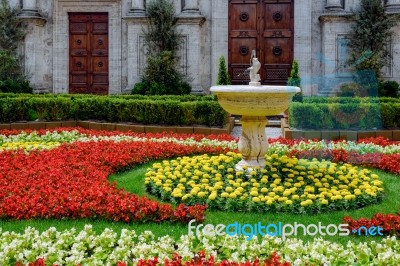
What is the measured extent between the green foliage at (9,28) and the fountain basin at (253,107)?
39.0 ft

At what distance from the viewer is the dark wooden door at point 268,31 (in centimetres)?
1748

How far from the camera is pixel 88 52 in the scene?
59.9 ft

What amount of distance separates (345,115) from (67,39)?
9741 millimetres

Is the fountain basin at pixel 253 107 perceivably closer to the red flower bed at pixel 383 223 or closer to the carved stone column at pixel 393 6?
the red flower bed at pixel 383 223

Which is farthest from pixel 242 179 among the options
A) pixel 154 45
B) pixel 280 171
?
pixel 154 45

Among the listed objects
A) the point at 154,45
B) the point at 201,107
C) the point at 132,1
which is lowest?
the point at 201,107

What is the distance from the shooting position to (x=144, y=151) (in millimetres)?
9281

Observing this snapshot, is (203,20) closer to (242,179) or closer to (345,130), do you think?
(345,130)

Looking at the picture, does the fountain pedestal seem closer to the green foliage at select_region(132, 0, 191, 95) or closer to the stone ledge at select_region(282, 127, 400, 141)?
the stone ledge at select_region(282, 127, 400, 141)

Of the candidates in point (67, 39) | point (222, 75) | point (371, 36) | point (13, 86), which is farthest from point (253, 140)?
point (67, 39)

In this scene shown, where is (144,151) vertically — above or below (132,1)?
below

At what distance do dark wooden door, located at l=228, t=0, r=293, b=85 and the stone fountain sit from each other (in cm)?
960

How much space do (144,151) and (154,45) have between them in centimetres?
841

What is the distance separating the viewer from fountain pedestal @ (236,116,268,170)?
7.73 meters
